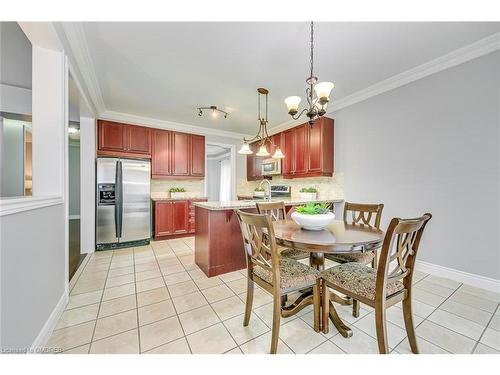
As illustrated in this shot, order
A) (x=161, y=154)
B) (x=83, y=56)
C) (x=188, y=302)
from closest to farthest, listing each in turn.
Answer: (x=188, y=302) → (x=83, y=56) → (x=161, y=154)

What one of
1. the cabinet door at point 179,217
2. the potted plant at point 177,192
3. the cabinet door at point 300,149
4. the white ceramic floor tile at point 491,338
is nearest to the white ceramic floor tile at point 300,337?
the white ceramic floor tile at point 491,338

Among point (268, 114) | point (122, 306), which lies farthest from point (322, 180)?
point (122, 306)

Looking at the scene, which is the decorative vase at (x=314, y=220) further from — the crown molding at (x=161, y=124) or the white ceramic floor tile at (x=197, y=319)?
the crown molding at (x=161, y=124)

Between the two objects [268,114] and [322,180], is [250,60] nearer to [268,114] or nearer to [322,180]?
[268,114]

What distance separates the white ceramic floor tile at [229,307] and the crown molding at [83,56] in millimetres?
2751

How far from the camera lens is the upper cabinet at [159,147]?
381 centimetres

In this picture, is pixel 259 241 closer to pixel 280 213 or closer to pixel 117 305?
pixel 280 213

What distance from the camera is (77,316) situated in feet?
5.54

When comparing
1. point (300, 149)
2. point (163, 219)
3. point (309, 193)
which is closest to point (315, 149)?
point (300, 149)

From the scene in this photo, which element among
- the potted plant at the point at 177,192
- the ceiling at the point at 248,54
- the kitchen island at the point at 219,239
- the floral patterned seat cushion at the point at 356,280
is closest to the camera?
the floral patterned seat cushion at the point at 356,280

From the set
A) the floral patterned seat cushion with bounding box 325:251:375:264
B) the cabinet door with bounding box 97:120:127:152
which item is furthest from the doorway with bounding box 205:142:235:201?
the floral patterned seat cushion with bounding box 325:251:375:264

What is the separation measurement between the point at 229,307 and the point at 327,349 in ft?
2.80

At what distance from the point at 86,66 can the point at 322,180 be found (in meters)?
3.85
